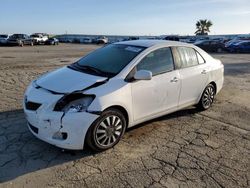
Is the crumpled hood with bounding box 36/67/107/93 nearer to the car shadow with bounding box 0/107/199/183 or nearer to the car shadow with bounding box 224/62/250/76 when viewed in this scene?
the car shadow with bounding box 0/107/199/183

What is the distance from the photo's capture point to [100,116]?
4.16 m

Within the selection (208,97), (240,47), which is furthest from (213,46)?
(208,97)

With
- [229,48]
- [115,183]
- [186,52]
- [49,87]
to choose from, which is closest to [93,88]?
[49,87]

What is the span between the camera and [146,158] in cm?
425

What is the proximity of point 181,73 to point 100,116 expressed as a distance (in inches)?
82.5

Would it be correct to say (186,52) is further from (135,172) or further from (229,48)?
(229,48)

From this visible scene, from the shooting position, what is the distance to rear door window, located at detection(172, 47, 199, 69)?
5.56 meters

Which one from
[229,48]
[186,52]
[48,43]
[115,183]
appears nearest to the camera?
[115,183]

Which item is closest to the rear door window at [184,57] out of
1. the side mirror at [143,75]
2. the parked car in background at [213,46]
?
the side mirror at [143,75]

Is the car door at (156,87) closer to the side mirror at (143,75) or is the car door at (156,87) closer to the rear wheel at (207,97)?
the side mirror at (143,75)

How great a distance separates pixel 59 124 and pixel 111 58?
1.73 meters

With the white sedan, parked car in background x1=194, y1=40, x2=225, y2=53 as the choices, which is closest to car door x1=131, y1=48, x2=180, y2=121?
the white sedan

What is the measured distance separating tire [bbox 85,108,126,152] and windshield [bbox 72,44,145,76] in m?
0.70

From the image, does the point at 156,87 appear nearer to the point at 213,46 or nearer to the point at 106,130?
the point at 106,130
